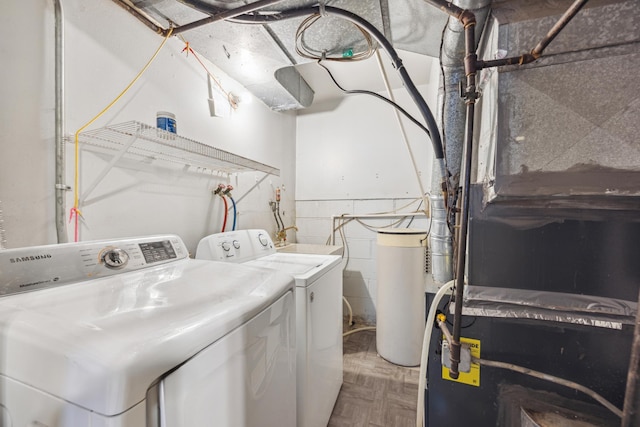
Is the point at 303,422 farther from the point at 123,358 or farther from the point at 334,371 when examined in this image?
the point at 123,358

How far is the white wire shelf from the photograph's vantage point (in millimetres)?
985

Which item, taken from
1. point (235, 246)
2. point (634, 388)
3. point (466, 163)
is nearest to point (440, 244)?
point (466, 163)

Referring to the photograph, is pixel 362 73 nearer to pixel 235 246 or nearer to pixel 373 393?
pixel 235 246

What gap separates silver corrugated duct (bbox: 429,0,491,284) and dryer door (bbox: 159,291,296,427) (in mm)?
786

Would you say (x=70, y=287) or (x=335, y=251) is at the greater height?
(x=70, y=287)

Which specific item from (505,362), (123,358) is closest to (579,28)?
(505,362)

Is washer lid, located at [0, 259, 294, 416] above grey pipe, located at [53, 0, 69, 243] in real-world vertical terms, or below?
below

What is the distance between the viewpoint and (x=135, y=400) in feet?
1.30

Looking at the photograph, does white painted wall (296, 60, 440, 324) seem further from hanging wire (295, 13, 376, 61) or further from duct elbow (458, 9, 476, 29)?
duct elbow (458, 9, 476, 29)

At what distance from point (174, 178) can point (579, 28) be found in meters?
1.87

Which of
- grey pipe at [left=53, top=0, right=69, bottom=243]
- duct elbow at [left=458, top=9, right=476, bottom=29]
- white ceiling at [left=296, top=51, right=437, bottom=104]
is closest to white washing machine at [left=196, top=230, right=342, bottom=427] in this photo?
grey pipe at [left=53, top=0, right=69, bottom=243]

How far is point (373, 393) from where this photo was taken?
169cm

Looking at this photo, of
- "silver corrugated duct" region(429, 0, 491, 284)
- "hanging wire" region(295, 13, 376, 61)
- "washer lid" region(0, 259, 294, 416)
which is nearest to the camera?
"washer lid" region(0, 259, 294, 416)

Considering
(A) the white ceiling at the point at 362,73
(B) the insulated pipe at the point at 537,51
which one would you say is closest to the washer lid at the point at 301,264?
(B) the insulated pipe at the point at 537,51
